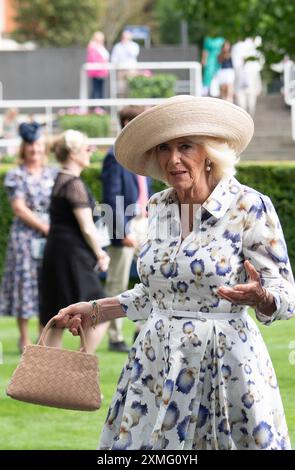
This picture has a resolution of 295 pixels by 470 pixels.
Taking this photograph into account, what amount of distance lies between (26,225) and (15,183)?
0.39m

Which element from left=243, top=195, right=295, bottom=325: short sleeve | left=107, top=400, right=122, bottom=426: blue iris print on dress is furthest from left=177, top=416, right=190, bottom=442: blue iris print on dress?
left=243, top=195, right=295, bottom=325: short sleeve

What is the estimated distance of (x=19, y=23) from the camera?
59.0 metres

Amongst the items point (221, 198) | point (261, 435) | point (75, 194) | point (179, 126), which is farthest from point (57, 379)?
point (75, 194)

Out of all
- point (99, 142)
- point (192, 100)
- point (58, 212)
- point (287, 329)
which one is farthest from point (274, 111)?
point (192, 100)

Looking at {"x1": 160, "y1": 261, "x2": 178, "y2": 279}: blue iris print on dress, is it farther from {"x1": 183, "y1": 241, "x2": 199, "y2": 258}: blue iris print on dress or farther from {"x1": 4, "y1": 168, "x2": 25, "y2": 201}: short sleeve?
{"x1": 4, "y1": 168, "x2": 25, "y2": 201}: short sleeve

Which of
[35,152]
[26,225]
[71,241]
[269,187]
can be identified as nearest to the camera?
[71,241]

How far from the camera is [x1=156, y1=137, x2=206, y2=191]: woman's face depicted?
5984 millimetres

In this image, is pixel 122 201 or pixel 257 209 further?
pixel 122 201

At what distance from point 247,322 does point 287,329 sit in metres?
8.18

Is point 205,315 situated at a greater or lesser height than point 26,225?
lesser

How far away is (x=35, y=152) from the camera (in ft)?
41.0

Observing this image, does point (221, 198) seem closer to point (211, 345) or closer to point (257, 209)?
point (257, 209)

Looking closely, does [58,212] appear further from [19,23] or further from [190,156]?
[19,23]

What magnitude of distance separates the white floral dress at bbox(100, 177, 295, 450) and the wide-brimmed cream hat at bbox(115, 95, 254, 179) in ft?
0.76
